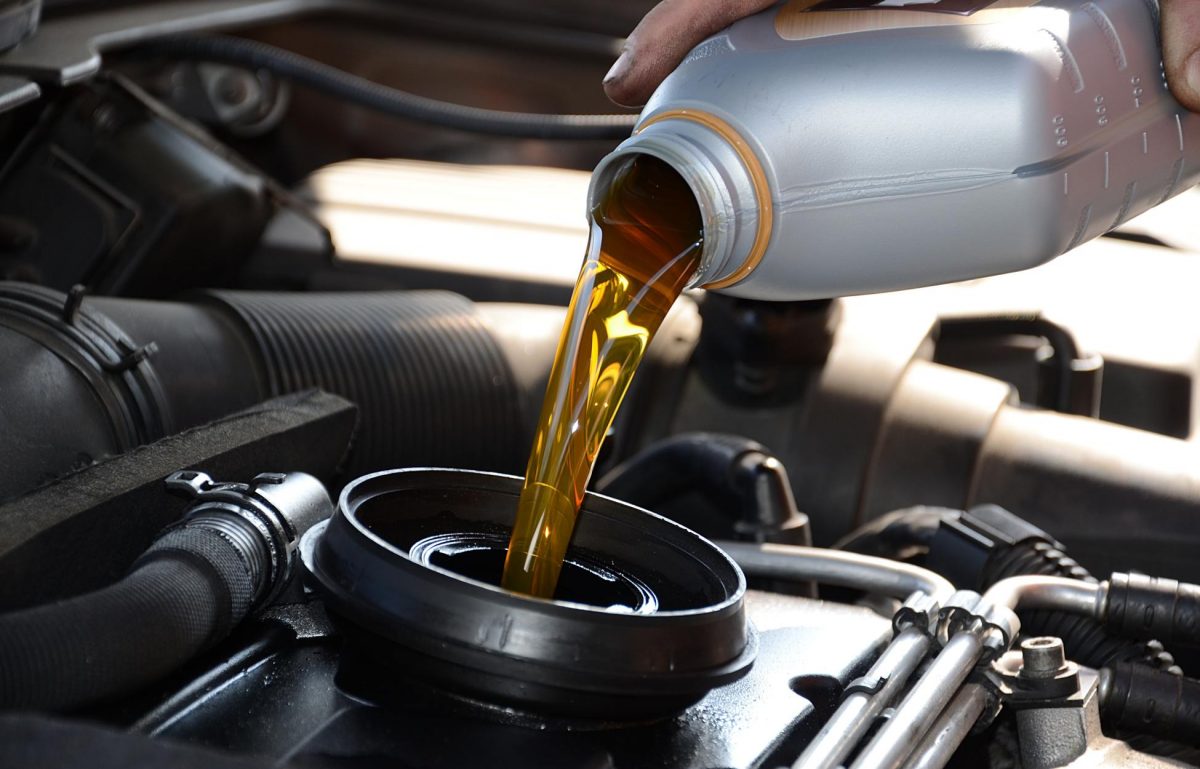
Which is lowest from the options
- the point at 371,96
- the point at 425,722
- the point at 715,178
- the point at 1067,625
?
the point at 1067,625

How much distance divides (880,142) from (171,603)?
468 mm

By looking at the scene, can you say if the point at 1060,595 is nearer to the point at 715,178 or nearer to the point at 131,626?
the point at 715,178

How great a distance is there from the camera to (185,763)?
0.53 metres

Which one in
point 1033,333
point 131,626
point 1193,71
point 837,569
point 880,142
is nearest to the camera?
point 131,626

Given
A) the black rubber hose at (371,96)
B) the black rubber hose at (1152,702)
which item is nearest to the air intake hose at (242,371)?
the black rubber hose at (371,96)

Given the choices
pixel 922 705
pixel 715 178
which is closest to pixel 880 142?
pixel 715 178

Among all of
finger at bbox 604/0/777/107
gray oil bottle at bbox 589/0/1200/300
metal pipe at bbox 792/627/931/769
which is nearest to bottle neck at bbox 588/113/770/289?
gray oil bottle at bbox 589/0/1200/300

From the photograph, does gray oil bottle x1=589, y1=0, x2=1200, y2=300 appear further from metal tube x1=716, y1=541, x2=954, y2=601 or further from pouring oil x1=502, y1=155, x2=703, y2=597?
metal tube x1=716, y1=541, x2=954, y2=601

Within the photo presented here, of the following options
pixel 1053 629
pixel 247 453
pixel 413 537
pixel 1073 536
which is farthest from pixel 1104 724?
pixel 247 453

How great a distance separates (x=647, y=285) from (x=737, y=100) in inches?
4.7

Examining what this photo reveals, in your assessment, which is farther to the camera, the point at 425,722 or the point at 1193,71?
the point at 1193,71

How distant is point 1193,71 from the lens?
897mm

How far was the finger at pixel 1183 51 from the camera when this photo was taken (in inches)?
35.4

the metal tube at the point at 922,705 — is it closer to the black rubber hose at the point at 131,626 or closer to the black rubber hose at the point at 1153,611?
the black rubber hose at the point at 1153,611
